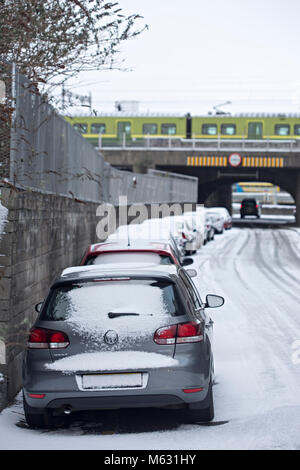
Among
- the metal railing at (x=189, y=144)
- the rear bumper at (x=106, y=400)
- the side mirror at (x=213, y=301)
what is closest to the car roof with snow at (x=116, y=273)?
the rear bumper at (x=106, y=400)

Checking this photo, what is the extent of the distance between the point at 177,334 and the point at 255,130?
153 feet

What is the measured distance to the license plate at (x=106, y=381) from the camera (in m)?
6.07

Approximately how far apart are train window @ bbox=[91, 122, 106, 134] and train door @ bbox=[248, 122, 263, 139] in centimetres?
977

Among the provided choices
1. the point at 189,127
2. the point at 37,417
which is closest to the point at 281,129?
the point at 189,127

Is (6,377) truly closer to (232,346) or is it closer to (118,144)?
(232,346)

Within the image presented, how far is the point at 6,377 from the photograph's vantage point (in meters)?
7.37

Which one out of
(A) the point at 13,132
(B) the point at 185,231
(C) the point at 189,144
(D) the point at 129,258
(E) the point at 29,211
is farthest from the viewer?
(C) the point at 189,144

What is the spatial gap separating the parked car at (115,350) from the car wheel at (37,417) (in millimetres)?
16

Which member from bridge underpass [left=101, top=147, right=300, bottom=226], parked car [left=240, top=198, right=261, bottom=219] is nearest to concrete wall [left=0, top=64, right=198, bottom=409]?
bridge underpass [left=101, top=147, right=300, bottom=226]

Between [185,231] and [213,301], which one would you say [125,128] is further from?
[213,301]

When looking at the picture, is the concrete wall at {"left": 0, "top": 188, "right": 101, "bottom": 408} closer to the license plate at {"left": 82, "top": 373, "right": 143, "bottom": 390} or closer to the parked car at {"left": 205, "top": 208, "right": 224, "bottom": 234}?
the license plate at {"left": 82, "top": 373, "right": 143, "bottom": 390}

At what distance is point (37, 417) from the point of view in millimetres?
6430

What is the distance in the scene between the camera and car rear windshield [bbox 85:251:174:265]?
10047 mm

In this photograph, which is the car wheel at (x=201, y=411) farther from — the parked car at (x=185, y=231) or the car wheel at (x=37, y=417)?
the parked car at (x=185, y=231)
